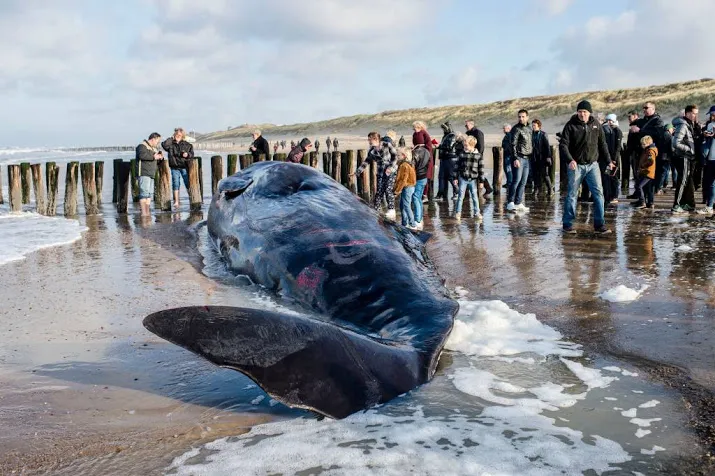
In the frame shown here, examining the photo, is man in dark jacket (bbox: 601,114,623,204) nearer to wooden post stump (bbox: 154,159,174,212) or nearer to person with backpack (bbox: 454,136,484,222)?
person with backpack (bbox: 454,136,484,222)

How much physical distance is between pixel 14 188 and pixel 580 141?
501 inches

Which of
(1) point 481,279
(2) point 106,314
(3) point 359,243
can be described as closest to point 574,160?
(1) point 481,279

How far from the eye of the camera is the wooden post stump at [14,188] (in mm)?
15438

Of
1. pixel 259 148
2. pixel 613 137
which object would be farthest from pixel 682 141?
pixel 259 148

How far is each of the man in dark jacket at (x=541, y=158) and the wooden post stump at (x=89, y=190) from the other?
1102 cm

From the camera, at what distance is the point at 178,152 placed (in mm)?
15875

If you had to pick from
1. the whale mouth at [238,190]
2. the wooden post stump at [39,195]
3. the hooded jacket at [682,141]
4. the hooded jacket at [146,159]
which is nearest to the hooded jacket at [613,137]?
the hooded jacket at [682,141]

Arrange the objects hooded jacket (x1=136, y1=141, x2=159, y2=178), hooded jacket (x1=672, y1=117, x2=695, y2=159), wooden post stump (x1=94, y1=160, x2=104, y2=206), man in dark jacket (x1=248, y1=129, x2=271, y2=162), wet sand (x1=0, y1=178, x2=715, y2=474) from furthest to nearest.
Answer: man in dark jacket (x1=248, y1=129, x2=271, y2=162), wooden post stump (x1=94, y1=160, x2=104, y2=206), hooded jacket (x1=136, y1=141, x2=159, y2=178), hooded jacket (x1=672, y1=117, x2=695, y2=159), wet sand (x1=0, y1=178, x2=715, y2=474)

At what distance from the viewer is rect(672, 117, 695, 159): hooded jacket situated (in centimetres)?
1323

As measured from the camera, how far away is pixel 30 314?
651cm

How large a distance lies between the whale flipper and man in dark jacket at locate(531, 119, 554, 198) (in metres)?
13.9

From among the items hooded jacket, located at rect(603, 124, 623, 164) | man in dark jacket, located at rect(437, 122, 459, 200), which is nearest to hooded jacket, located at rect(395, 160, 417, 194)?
man in dark jacket, located at rect(437, 122, 459, 200)

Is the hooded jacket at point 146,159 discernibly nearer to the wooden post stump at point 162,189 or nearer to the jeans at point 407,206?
the wooden post stump at point 162,189

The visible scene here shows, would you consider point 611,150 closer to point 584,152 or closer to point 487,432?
point 584,152
